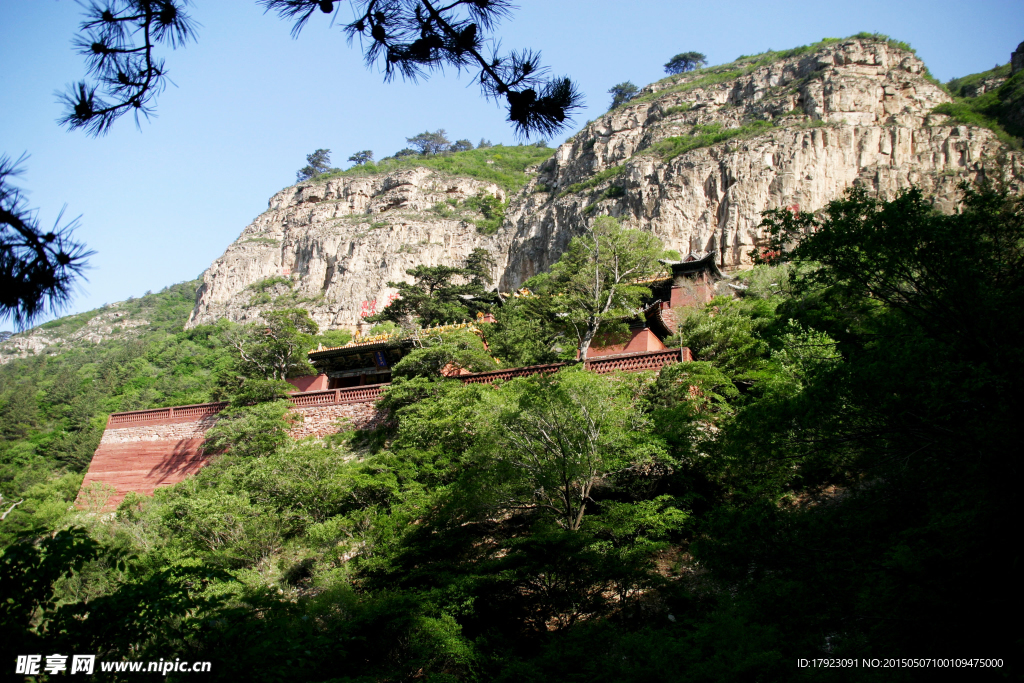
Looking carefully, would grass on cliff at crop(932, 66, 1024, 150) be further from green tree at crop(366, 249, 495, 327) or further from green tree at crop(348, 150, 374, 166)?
green tree at crop(348, 150, 374, 166)

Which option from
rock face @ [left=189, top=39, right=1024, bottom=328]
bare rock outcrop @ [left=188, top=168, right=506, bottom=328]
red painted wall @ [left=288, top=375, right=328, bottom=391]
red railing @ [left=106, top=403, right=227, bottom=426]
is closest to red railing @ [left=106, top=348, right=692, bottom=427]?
red railing @ [left=106, top=403, right=227, bottom=426]

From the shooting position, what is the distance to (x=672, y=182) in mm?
47094

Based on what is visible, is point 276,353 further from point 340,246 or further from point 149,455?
point 340,246

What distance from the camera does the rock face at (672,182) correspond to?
42.3 metres

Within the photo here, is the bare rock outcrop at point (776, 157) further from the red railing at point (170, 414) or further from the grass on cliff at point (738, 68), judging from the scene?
the red railing at point (170, 414)

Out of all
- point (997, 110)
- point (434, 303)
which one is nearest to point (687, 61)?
point (997, 110)

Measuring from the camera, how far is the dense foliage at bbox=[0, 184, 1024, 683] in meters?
5.32

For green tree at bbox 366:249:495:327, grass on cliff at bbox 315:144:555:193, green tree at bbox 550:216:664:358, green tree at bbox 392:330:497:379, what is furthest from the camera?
grass on cliff at bbox 315:144:555:193

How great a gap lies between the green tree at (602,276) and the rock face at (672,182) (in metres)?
14.8

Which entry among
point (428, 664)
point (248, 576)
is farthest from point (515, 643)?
point (248, 576)

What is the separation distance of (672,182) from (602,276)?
98.0 feet

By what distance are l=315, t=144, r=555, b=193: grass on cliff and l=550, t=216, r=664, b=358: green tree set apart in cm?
6139

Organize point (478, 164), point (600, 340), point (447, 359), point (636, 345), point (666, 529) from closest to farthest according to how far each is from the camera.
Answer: point (666, 529) < point (447, 359) < point (636, 345) < point (600, 340) < point (478, 164)

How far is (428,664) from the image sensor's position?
7512 millimetres
